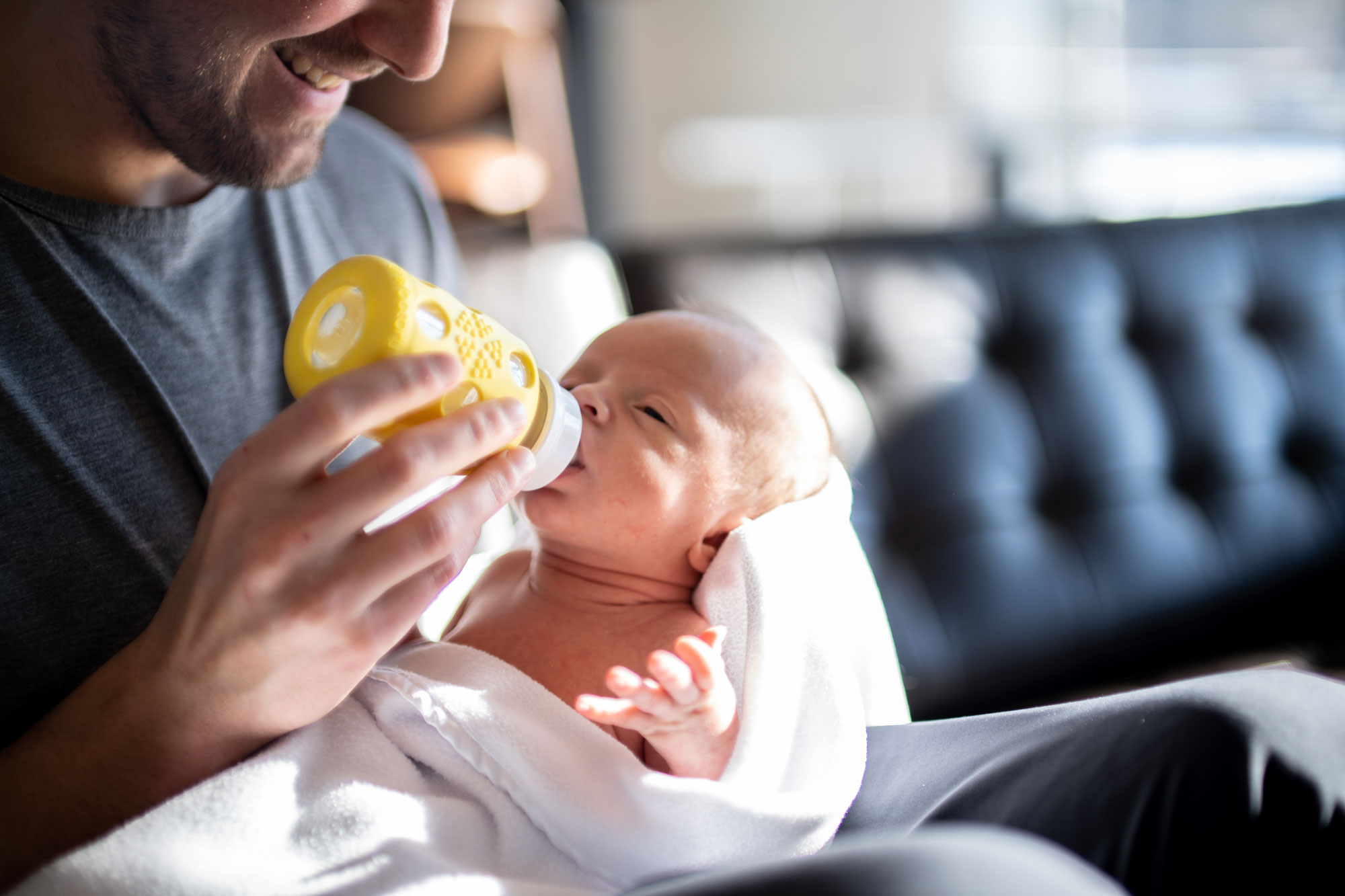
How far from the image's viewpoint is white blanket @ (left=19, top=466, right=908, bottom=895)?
2.34 ft

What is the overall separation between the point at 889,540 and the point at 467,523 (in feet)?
3.20

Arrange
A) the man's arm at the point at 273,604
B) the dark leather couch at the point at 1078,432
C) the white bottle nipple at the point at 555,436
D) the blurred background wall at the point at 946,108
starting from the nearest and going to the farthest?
the man's arm at the point at 273,604 < the white bottle nipple at the point at 555,436 < the dark leather couch at the point at 1078,432 < the blurred background wall at the point at 946,108

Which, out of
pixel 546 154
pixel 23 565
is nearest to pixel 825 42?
pixel 546 154

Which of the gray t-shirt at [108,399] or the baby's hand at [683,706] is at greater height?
the gray t-shirt at [108,399]

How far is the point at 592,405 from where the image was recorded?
3.24 ft

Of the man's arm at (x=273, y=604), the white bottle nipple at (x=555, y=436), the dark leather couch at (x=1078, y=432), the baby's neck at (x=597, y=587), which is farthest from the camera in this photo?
the dark leather couch at (x=1078, y=432)

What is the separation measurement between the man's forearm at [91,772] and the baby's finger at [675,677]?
0.32 meters

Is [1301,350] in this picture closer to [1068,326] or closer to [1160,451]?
[1160,451]

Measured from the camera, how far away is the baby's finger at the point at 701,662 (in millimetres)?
774

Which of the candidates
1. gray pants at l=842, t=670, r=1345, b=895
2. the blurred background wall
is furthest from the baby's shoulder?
the blurred background wall

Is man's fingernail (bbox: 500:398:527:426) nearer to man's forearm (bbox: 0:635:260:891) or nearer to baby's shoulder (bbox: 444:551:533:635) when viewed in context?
man's forearm (bbox: 0:635:260:891)

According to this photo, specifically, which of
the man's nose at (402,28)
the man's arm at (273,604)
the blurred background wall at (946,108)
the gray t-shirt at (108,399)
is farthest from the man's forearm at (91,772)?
the blurred background wall at (946,108)

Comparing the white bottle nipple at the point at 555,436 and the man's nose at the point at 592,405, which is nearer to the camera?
the white bottle nipple at the point at 555,436

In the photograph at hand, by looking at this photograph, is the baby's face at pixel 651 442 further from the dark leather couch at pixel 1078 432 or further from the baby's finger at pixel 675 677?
the dark leather couch at pixel 1078 432
